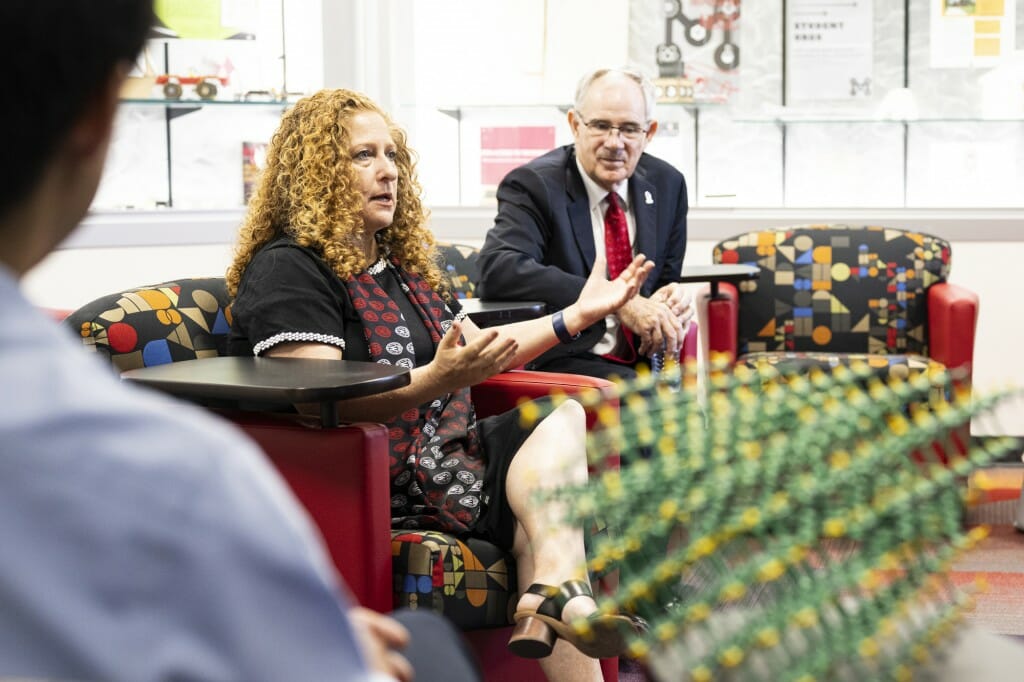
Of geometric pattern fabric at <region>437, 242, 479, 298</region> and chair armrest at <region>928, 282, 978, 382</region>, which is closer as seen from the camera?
geometric pattern fabric at <region>437, 242, 479, 298</region>

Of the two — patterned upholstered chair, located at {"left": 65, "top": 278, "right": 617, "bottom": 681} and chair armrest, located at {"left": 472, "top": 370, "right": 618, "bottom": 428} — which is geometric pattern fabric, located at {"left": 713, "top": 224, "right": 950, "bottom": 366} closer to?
chair armrest, located at {"left": 472, "top": 370, "right": 618, "bottom": 428}

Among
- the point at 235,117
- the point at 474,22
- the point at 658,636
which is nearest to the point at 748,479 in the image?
the point at 658,636

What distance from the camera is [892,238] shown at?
4.62m

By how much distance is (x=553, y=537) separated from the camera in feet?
7.39

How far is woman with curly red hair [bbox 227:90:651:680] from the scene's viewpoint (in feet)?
7.26

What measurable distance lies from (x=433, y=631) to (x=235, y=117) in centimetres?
344

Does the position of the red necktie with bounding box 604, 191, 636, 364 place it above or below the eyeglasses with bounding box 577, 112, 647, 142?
below

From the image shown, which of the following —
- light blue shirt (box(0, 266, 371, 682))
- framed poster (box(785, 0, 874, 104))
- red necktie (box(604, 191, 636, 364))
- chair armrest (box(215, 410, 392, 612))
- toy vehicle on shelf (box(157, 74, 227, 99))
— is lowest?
chair armrest (box(215, 410, 392, 612))

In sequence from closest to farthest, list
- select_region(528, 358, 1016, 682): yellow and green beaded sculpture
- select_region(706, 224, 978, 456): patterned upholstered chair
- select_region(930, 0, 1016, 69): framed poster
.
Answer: select_region(528, 358, 1016, 682): yellow and green beaded sculpture
select_region(706, 224, 978, 456): patterned upholstered chair
select_region(930, 0, 1016, 69): framed poster

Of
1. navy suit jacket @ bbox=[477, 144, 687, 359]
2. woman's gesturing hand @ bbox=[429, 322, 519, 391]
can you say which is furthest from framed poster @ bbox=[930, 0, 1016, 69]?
woman's gesturing hand @ bbox=[429, 322, 519, 391]

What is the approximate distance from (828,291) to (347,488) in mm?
2970

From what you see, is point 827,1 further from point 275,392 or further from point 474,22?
point 275,392

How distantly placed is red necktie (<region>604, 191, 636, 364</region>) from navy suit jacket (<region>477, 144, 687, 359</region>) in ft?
0.12

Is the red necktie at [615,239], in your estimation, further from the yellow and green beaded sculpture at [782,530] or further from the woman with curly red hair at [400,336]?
the yellow and green beaded sculpture at [782,530]
